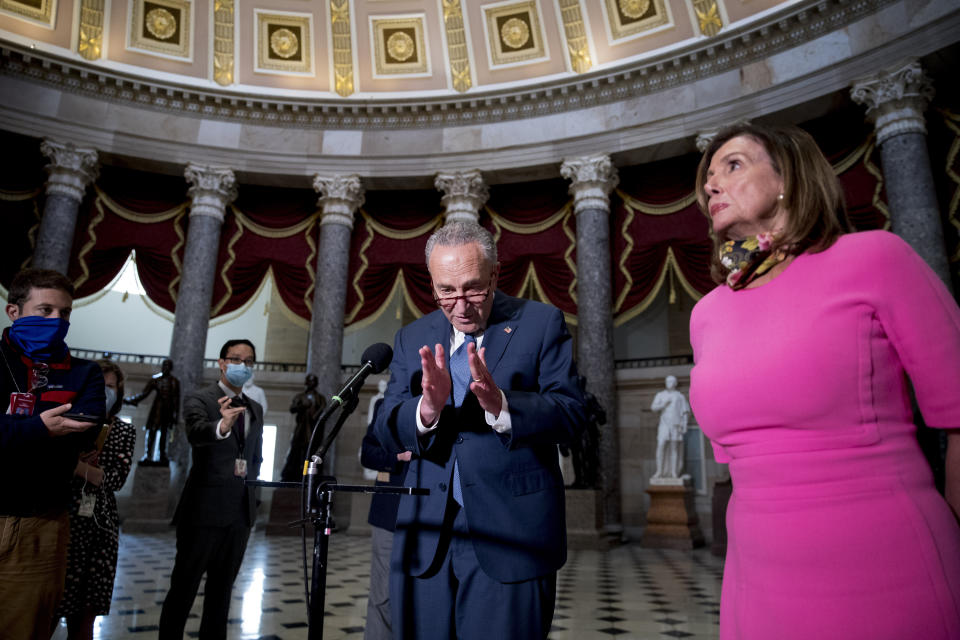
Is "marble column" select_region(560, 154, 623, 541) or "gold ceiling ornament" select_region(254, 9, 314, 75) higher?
"gold ceiling ornament" select_region(254, 9, 314, 75)

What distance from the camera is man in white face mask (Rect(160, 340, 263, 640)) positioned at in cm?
335

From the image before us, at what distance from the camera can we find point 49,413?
2.30 m

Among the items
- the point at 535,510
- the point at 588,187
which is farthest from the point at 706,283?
the point at 535,510

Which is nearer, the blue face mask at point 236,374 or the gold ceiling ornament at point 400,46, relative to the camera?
the blue face mask at point 236,374

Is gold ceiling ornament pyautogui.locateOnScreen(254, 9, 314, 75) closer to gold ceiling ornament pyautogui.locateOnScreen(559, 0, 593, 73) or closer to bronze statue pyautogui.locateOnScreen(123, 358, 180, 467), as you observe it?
gold ceiling ornament pyautogui.locateOnScreen(559, 0, 593, 73)

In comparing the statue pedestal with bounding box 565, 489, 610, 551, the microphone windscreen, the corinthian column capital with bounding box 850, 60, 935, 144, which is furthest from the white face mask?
the corinthian column capital with bounding box 850, 60, 935, 144

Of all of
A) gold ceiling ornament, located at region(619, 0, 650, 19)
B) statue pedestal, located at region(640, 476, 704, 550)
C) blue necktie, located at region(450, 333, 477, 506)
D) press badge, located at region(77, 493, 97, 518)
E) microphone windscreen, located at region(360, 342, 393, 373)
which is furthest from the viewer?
gold ceiling ornament, located at region(619, 0, 650, 19)

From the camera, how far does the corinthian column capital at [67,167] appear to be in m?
13.1

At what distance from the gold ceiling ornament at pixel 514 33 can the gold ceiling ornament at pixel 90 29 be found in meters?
8.45

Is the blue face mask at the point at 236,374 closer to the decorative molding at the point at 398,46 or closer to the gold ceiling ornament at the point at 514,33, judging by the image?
the gold ceiling ornament at the point at 514,33

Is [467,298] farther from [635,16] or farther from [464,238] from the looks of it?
[635,16]

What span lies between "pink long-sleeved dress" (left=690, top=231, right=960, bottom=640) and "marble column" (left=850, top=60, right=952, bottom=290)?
33.9 ft

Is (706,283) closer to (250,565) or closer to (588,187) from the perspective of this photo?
(588,187)

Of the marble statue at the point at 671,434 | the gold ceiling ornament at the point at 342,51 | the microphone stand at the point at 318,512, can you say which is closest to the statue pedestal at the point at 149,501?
the marble statue at the point at 671,434
